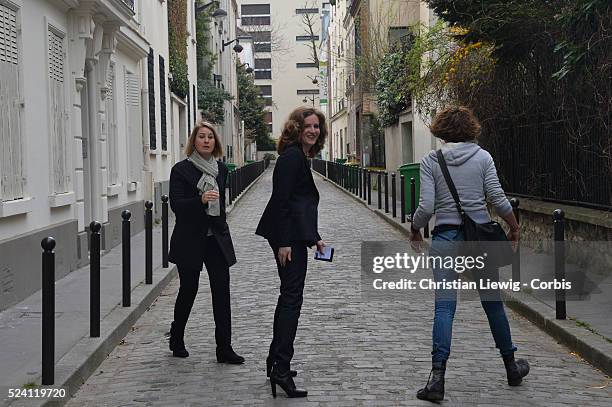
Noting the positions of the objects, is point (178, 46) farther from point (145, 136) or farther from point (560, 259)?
point (560, 259)

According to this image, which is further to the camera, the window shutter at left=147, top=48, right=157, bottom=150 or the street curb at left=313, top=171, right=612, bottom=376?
the window shutter at left=147, top=48, right=157, bottom=150

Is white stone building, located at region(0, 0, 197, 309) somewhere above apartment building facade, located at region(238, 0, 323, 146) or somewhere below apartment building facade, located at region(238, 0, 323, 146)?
below

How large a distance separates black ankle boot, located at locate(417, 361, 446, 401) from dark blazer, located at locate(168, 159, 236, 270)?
73.4 inches

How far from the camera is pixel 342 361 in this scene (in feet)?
21.5

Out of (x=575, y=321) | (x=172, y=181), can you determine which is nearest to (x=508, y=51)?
(x=575, y=321)

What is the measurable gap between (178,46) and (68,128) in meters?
13.4

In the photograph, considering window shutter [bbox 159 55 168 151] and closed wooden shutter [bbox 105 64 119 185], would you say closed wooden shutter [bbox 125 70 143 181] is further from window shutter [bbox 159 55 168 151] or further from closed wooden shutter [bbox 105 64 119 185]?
window shutter [bbox 159 55 168 151]

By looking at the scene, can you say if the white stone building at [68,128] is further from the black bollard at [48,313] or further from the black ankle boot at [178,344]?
the black bollard at [48,313]

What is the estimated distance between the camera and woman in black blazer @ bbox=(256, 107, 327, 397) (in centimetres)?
555

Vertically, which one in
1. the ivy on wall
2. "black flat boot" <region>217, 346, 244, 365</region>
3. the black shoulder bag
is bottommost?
"black flat boot" <region>217, 346, 244, 365</region>

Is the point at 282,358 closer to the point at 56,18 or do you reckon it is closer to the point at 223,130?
the point at 56,18

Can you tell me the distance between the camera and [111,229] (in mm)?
14312

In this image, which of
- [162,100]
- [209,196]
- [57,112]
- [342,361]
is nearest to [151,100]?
[162,100]

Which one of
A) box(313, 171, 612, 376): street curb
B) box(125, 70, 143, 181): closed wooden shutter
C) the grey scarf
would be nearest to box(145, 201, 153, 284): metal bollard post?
the grey scarf
